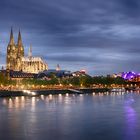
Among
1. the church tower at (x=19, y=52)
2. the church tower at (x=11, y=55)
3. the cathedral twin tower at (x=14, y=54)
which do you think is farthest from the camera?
the church tower at (x=19, y=52)

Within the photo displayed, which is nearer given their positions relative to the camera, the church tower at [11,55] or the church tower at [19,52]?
the church tower at [11,55]

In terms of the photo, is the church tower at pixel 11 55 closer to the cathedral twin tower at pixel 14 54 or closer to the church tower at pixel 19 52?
the cathedral twin tower at pixel 14 54

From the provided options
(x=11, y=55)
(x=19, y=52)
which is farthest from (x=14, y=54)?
(x=19, y=52)

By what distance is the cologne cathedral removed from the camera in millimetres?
172925

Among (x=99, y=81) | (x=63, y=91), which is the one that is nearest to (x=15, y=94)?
(x=63, y=91)

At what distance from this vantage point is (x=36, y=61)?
641ft

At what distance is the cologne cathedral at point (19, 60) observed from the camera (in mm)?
172925

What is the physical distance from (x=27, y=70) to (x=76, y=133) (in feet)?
550

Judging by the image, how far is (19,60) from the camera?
589 ft

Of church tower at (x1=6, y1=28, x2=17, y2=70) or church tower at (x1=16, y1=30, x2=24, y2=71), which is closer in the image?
church tower at (x1=6, y1=28, x2=17, y2=70)

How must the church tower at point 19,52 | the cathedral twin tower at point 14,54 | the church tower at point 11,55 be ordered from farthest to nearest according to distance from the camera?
the church tower at point 19,52
the cathedral twin tower at point 14,54
the church tower at point 11,55

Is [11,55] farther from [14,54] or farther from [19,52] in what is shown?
[19,52]

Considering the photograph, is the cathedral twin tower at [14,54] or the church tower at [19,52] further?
the church tower at [19,52]

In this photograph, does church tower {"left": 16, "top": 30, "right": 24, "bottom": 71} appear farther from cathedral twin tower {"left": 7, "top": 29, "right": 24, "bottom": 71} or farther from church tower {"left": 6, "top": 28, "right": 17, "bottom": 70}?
church tower {"left": 6, "top": 28, "right": 17, "bottom": 70}
